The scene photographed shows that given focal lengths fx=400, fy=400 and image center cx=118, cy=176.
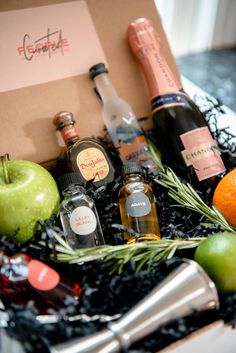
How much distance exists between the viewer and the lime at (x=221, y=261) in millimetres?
651

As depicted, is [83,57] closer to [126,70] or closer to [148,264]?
[126,70]

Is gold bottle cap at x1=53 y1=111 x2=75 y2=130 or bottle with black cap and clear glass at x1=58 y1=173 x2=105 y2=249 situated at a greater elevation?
gold bottle cap at x1=53 y1=111 x2=75 y2=130

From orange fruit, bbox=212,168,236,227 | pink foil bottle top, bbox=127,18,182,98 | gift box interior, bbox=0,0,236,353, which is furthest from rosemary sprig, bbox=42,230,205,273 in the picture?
pink foil bottle top, bbox=127,18,182,98

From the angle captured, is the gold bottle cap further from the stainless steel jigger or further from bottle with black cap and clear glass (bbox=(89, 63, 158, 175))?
the stainless steel jigger

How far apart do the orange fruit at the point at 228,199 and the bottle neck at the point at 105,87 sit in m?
0.37

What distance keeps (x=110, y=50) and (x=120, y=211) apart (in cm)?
46

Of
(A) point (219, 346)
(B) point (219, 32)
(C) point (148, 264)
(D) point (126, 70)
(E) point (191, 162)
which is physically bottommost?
(A) point (219, 346)

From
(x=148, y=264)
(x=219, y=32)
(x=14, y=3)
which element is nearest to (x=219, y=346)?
(x=148, y=264)

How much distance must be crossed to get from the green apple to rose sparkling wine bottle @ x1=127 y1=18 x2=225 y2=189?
0.33 meters

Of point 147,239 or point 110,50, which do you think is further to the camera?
point 110,50

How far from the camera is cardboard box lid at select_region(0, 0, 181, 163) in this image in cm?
96

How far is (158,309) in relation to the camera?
60 centimetres

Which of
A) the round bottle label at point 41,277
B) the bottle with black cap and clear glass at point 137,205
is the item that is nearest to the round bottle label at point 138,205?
the bottle with black cap and clear glass at point 137,205

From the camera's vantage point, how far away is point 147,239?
0.78m
